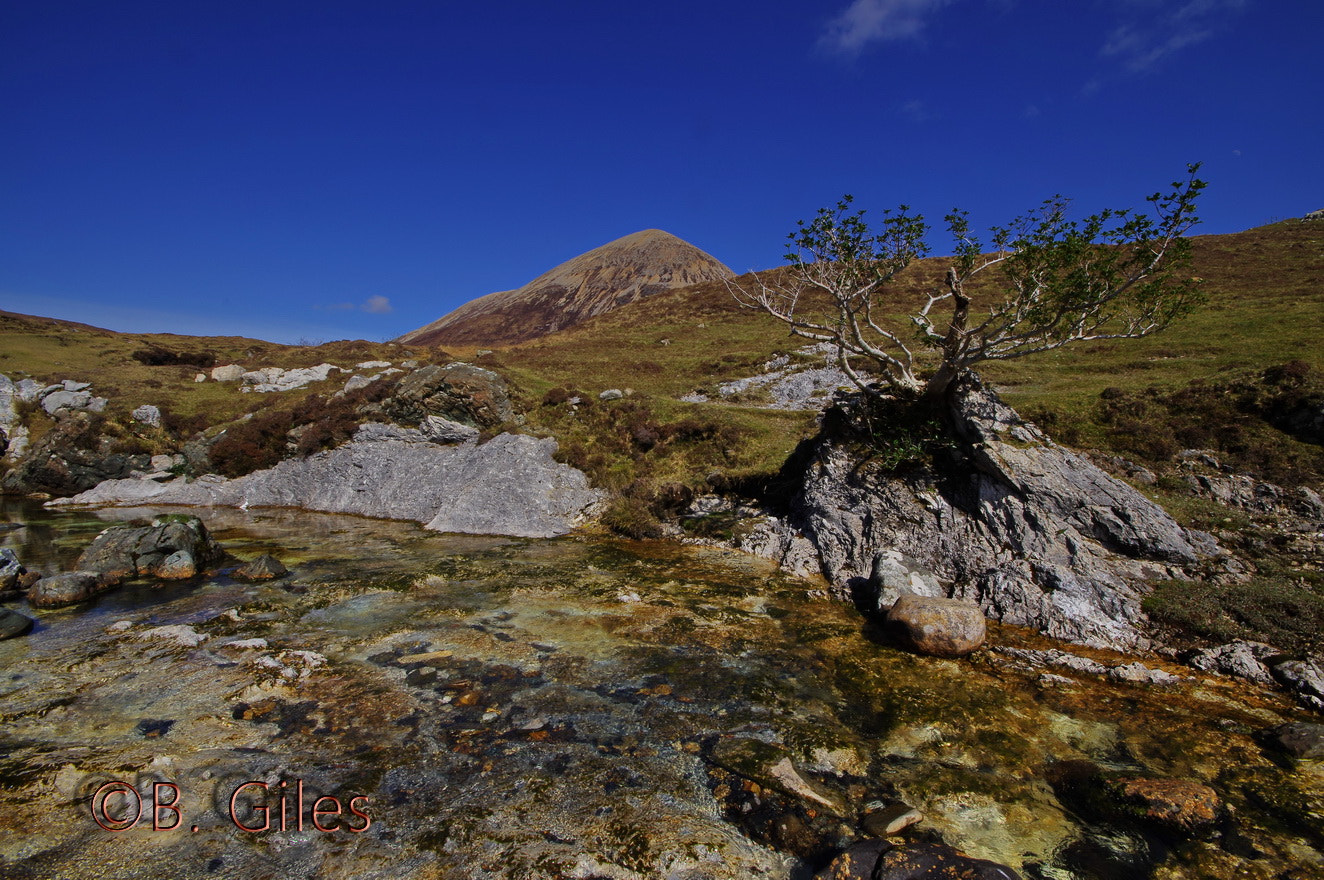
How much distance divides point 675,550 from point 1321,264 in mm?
77413

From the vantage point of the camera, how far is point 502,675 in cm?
1107

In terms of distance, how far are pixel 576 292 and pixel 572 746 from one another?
165306 millimetres

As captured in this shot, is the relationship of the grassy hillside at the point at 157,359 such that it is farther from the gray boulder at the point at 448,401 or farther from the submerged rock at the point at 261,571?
the submerged rock at the point at 261,571

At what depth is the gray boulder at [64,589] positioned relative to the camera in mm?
13945

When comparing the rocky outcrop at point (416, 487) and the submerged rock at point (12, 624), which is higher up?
the rocky outcrop at point (416, 487)

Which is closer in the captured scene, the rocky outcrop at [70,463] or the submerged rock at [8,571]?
the submerged rock at [8,571]

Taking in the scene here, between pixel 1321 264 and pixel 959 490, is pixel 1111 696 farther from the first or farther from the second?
pixel 1321 264

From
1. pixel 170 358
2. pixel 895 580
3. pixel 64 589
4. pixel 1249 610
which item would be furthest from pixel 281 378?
pixel 1249 610

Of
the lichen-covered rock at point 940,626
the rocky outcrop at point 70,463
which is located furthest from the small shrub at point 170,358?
the lichen-covered rock at point 940,626

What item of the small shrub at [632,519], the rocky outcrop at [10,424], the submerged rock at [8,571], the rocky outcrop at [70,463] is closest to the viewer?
the submerged rock at [8,571]

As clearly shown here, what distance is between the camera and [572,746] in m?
8.82

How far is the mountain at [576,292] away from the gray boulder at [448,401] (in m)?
103

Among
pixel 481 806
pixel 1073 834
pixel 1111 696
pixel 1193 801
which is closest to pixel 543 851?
pixel 481 806

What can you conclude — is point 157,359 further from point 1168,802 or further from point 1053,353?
point 1053,353
